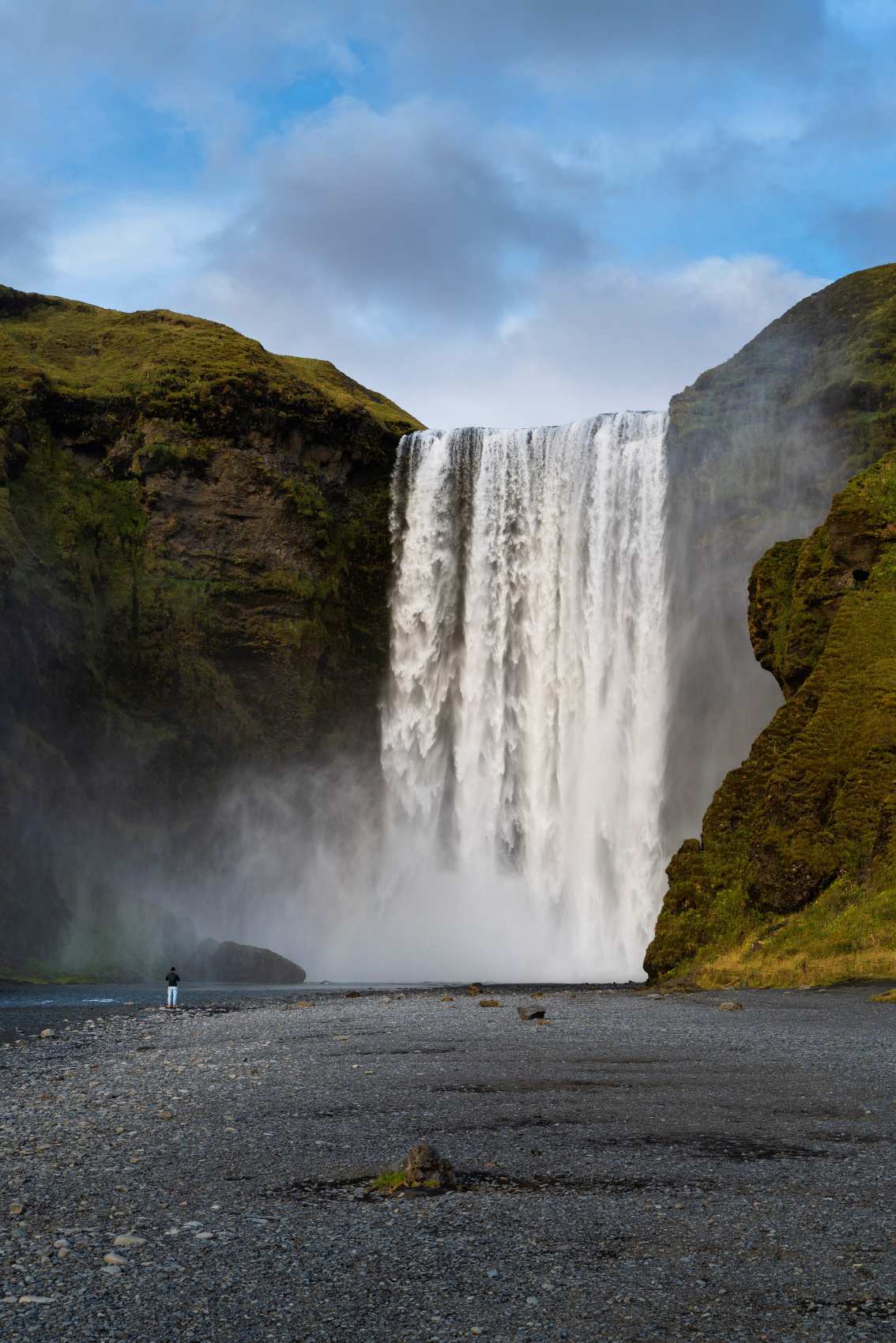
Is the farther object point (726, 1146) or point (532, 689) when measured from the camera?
point (532, 689)

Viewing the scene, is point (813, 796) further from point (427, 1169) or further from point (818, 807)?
point (427, 1169)

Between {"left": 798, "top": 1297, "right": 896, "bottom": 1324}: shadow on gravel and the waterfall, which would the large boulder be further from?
{"left": 798, "top": 1297, "right": 896, "bottom": 1324}: shadow on gravel

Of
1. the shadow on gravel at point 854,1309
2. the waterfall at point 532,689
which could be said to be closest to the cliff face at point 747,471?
the waterfall at point 532,689

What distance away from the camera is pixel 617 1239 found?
5473 millimetres

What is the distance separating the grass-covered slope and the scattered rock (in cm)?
1444

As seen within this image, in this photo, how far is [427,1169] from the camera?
664 cm

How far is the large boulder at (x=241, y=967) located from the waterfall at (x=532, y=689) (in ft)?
25.7

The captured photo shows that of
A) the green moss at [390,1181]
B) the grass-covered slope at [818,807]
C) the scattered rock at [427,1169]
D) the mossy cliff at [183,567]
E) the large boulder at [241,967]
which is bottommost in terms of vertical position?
the large boulder at [241,967]

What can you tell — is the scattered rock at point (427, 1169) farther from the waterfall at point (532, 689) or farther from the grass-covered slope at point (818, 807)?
the waterfall at point (532, 689)

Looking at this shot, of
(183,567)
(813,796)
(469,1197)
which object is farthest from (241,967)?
(469,1197)

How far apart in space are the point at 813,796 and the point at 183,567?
34.6 metres

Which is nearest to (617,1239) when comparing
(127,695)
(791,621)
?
(791,621)

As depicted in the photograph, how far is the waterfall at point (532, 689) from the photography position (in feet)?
136

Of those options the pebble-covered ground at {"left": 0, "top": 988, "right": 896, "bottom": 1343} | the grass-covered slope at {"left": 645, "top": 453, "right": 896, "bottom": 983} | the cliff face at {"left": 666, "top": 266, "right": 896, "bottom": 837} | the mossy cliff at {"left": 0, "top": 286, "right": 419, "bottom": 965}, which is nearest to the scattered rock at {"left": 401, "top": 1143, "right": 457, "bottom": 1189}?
the pebble-covered ground at {"left": 0, "top": 988, "right": 896, "bottom": 1343}
